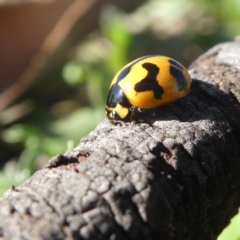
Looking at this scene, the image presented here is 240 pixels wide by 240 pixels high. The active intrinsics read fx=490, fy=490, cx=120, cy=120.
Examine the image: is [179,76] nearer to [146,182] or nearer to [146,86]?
[146,86]

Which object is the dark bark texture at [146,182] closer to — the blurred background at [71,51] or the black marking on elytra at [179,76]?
the black marking on elytra at [179,76]

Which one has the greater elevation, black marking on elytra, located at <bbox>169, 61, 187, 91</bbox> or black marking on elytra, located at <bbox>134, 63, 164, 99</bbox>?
black marking on elytra, located at <bbox>134, 63, 164, 99</bbox>

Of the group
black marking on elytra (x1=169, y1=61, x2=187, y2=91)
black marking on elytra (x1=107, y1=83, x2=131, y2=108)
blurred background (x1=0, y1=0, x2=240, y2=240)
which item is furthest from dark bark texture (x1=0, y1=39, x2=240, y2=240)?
blurred background (x1=0, y1=0, x2=240, y2=240)

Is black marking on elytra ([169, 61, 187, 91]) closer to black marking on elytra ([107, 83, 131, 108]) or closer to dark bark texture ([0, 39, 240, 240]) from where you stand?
dark bark texture ([0, 39, 240, 240])

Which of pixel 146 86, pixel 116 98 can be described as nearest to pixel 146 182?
pixel 146 86

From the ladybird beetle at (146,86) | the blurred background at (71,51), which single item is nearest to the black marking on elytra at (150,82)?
the ladybird beetle at (146,86)

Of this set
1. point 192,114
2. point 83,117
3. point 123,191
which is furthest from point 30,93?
point 123,191
